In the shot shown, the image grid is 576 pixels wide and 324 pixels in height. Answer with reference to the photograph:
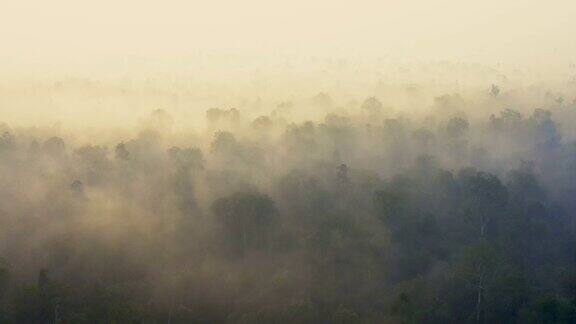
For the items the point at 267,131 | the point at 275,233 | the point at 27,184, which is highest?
the point at 267,131

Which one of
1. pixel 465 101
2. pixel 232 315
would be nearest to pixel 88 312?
pixel 232 315

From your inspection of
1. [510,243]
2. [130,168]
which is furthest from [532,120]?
[130,168]

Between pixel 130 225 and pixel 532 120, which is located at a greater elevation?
pixel 532 120

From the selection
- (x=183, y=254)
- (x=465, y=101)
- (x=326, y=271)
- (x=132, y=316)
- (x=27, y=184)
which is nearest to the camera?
(x=132, y=316)

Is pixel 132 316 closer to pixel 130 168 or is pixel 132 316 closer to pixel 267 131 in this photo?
pixel 130 168

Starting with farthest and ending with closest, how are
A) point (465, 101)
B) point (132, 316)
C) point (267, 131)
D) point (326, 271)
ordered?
point (465, 101), point (267, 131), point (326, 271), point (132, 316)

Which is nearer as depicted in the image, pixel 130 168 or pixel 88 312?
pixel 88 312
